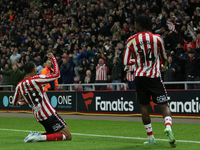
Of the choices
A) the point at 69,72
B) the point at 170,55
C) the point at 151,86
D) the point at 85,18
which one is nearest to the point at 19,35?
the point at 85,18

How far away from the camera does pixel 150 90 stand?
20.7 feet

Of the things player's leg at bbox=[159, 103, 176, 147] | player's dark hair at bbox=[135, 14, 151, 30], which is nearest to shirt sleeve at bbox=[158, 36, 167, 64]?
player's dark hair at bbox=[135, 14, 151, 30]

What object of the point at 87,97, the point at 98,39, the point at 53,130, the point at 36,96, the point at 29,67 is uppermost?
the point at 98,39

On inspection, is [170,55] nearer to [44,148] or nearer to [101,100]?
[101,100]

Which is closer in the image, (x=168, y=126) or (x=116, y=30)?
(x=168, y=126)

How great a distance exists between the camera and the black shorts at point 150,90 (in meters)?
6.29

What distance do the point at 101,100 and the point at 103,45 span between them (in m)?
3.76

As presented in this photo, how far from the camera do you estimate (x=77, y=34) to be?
818 inches

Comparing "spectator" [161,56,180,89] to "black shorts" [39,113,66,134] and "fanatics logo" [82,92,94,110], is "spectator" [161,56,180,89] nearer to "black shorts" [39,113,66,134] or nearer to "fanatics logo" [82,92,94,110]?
"fanatics logo" [82,92,94,110]

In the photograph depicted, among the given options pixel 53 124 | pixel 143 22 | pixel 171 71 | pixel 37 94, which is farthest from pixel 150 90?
pixel 171 71

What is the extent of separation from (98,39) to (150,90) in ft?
43.5

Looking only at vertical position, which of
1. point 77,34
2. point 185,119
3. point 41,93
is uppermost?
point 77,34

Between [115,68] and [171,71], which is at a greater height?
[115,68]

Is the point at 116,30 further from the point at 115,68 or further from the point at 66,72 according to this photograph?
the point at 66,72
